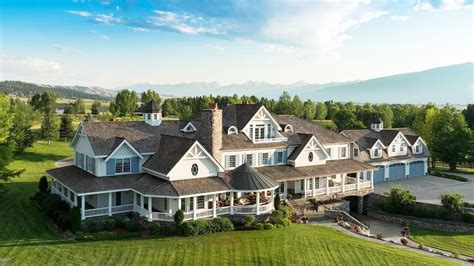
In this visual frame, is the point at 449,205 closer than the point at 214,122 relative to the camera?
No

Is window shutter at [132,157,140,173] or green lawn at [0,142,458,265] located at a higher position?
window shutter at [132,157,140,173]

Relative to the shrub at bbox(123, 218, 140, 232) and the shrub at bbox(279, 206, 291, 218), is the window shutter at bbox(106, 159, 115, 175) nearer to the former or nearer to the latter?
the shrub at bbox(123, 218, 140, 232)

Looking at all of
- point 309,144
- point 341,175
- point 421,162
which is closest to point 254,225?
point 309,144

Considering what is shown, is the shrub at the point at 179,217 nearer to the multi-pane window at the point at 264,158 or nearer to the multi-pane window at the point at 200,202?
the multi-pane window at the point at 200,202

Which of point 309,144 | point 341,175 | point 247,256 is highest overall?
point 309,144

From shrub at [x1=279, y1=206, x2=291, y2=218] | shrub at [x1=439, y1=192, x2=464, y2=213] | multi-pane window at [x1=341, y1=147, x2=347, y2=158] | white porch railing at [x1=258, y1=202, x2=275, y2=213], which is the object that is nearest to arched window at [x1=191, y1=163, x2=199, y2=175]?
white porch railing at [x1=258, y1=202, x2=275, y2=213]

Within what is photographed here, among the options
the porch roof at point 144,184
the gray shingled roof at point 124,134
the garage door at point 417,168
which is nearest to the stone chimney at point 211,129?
the porch roof at point 144,184

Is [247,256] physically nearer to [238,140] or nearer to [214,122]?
[214,122]
